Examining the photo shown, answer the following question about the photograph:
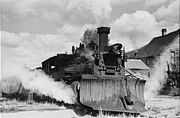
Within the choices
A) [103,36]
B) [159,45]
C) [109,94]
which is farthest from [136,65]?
[109,94]

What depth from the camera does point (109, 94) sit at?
441 inches

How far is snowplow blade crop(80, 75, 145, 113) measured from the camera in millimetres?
10758

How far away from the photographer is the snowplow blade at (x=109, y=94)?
10.8 m

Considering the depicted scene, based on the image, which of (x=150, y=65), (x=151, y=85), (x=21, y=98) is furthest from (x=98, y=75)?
(x=150, y=65)

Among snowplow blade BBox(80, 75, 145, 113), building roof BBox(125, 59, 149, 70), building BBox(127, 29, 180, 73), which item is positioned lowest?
snowplow blade BBox(80, 75, 145, 113)

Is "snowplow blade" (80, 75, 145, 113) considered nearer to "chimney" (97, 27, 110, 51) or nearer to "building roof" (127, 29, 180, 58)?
"chimney" (97, 27, 110, 51)

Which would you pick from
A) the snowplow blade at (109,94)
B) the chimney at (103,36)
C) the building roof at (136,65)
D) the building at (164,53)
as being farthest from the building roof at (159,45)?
the snowplow blade at (109,94)

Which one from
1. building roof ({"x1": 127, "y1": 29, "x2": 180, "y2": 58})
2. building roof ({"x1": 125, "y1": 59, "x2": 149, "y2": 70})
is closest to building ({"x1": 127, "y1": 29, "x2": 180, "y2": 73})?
building roof ({"x1": 127, "y1": 29, "x2": 180, "y2": 58})

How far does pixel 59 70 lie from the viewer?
14.0m

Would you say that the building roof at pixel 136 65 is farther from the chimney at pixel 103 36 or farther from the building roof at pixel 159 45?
the chimney at pixel 103 36

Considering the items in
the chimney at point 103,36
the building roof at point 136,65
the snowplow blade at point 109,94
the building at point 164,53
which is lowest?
the snowplow blade at point 109,94

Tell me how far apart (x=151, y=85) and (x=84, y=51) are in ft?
66.2

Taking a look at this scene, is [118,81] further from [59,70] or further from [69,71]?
[59,70]

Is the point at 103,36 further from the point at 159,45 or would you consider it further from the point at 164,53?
the point at 159,45
